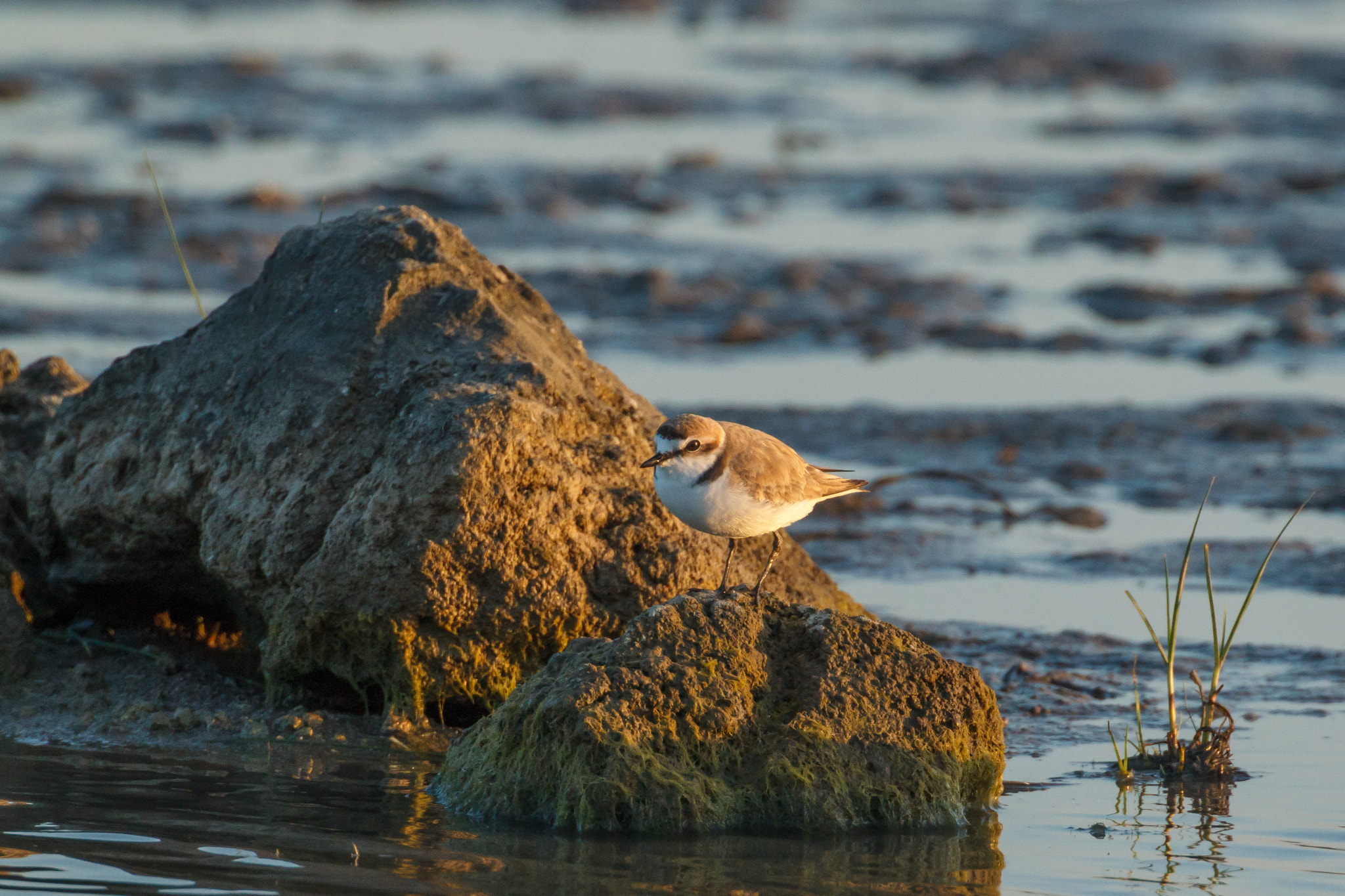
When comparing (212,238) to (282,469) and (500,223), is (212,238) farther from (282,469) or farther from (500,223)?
(282,469)

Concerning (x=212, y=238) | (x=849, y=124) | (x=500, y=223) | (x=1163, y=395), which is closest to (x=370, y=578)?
(x=1163, y=395)

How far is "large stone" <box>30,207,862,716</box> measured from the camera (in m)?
6.27

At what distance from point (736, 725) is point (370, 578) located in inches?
59.4

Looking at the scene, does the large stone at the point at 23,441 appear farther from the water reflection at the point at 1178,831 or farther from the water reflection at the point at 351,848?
the water reflection at the point at 1178,831

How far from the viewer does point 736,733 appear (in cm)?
566

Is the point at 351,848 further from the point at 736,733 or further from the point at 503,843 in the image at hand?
the point at 736,733

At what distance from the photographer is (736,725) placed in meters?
5.66

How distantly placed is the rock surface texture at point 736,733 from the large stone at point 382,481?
0.55m

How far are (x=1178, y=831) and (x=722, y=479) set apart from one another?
1.99m

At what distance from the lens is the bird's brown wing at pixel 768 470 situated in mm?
5660

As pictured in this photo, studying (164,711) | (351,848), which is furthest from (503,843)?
(164,711)

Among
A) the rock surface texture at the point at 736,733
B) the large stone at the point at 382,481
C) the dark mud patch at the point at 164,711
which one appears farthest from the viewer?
the dark mud patch at the point at 164,711

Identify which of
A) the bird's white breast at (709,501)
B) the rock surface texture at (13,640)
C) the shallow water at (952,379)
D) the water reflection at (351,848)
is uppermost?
the shallow water at (952,379)

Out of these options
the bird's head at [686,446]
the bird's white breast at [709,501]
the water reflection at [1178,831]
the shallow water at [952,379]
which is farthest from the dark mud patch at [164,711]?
the shallow water at [952,379]
